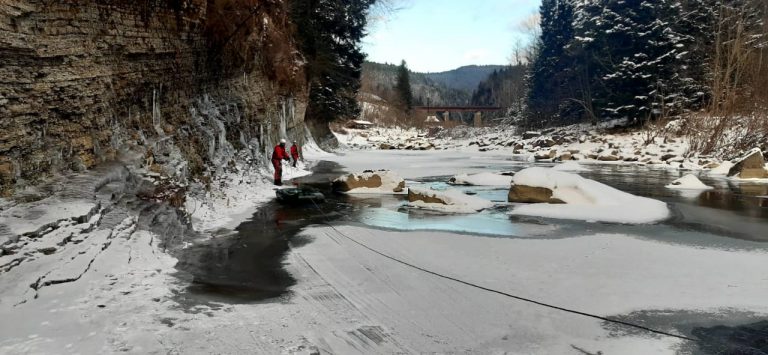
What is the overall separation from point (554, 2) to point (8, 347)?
64.6m

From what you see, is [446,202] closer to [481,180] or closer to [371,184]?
[371,184]

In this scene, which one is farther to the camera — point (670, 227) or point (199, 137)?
point (199, 137)

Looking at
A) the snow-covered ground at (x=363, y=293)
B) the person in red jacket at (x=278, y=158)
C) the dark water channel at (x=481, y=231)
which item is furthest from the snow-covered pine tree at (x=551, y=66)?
the snow-covered ground at (x=363, y=293)

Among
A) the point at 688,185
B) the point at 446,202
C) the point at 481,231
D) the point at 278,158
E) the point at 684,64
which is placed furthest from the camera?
the point at 684,64

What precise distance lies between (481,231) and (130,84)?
7.37 metres

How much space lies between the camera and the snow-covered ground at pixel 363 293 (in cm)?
420

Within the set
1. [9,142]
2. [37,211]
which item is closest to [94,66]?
[9,142]

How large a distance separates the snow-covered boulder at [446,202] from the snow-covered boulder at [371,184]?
253cm

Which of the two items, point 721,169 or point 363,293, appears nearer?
point 363,293

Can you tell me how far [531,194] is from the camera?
12.8 metres

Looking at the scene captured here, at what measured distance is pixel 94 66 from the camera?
352 inches

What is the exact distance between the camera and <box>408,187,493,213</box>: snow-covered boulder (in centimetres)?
1173

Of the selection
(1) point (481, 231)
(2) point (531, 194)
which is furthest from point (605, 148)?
(1) point (481, 231)

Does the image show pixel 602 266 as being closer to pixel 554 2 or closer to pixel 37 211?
pixel 37 211
